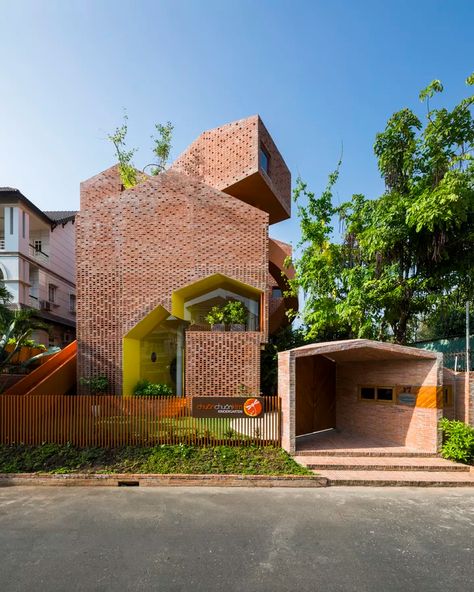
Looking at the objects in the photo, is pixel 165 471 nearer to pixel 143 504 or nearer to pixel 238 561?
pixel 143 504

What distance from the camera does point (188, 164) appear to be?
2058cm

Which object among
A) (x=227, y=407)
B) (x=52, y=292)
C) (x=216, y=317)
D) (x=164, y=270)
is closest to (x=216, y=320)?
(x=216, y=317)

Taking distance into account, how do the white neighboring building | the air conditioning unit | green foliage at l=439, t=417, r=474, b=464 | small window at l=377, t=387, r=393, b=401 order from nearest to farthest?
1. green foliage at l=439, t=417, r=474, b=464
2. small window at l=377, t=387, r=393, b=401
3. the white neighboring building
4. the air conditioning unit

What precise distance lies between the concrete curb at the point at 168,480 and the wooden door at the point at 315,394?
11.2 feet

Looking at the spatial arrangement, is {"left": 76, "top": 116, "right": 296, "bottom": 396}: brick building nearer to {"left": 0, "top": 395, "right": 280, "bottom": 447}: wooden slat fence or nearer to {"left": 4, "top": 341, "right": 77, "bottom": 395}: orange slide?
{"left": 4, "top": 341, "right": 77, "bottom": 395}: orange slide

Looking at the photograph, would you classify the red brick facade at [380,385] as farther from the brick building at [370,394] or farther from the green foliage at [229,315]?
the green foliage at [229,315]

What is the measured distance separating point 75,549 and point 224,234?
470 inches

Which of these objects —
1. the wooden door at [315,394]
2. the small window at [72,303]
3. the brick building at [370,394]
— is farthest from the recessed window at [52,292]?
the brick building at [370,394]

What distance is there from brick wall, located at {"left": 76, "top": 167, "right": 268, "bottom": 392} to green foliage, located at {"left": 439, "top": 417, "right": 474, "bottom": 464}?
24.1ft

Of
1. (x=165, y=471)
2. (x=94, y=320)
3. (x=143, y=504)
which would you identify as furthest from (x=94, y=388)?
(x=143, y=504)

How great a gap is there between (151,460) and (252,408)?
306 centimetres

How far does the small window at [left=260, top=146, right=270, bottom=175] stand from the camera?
63.8 feet

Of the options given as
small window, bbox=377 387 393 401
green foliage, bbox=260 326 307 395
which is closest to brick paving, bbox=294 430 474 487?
small window, bbox=377 387 393 401

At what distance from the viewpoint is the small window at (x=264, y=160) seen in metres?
19.5
